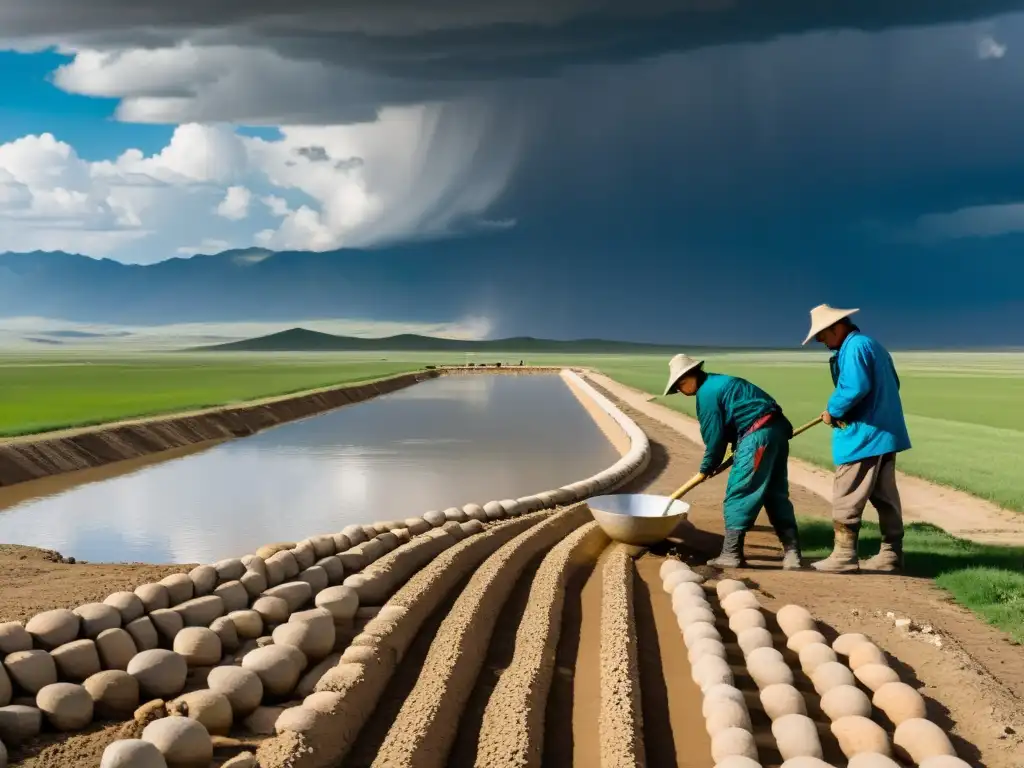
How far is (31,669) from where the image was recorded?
3.53 m

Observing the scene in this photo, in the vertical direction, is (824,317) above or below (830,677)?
above

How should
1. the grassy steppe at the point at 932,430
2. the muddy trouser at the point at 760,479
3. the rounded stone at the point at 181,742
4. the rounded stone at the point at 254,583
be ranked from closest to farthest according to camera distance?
the rounded stone at the point at 181,742
the rounded stone at the point at 254,583
the grassy steppe at the point at 932,430
the muddy trouser at the point at 760,479

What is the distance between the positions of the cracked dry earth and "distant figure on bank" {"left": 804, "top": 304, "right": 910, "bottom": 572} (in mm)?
291

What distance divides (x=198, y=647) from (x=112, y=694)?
51cm

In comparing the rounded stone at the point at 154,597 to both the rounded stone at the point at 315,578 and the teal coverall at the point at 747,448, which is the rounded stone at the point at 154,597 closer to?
the rounded stone at the point at 315,578

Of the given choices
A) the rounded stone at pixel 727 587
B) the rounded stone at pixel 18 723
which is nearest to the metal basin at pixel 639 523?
the rounded stone at pixel 727 587

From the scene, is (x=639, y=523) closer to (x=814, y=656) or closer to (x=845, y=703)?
(x=814, y=656)

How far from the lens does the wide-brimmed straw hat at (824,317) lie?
18.5 ft

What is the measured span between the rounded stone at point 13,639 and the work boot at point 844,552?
14.0ft

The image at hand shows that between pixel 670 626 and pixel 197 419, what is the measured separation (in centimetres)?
1381

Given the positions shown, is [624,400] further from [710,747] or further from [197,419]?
[710,747]

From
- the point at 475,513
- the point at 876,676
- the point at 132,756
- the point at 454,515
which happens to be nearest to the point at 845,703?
the point at 876,676

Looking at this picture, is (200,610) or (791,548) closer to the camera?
(200,610)

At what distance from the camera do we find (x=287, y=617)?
4.53m
